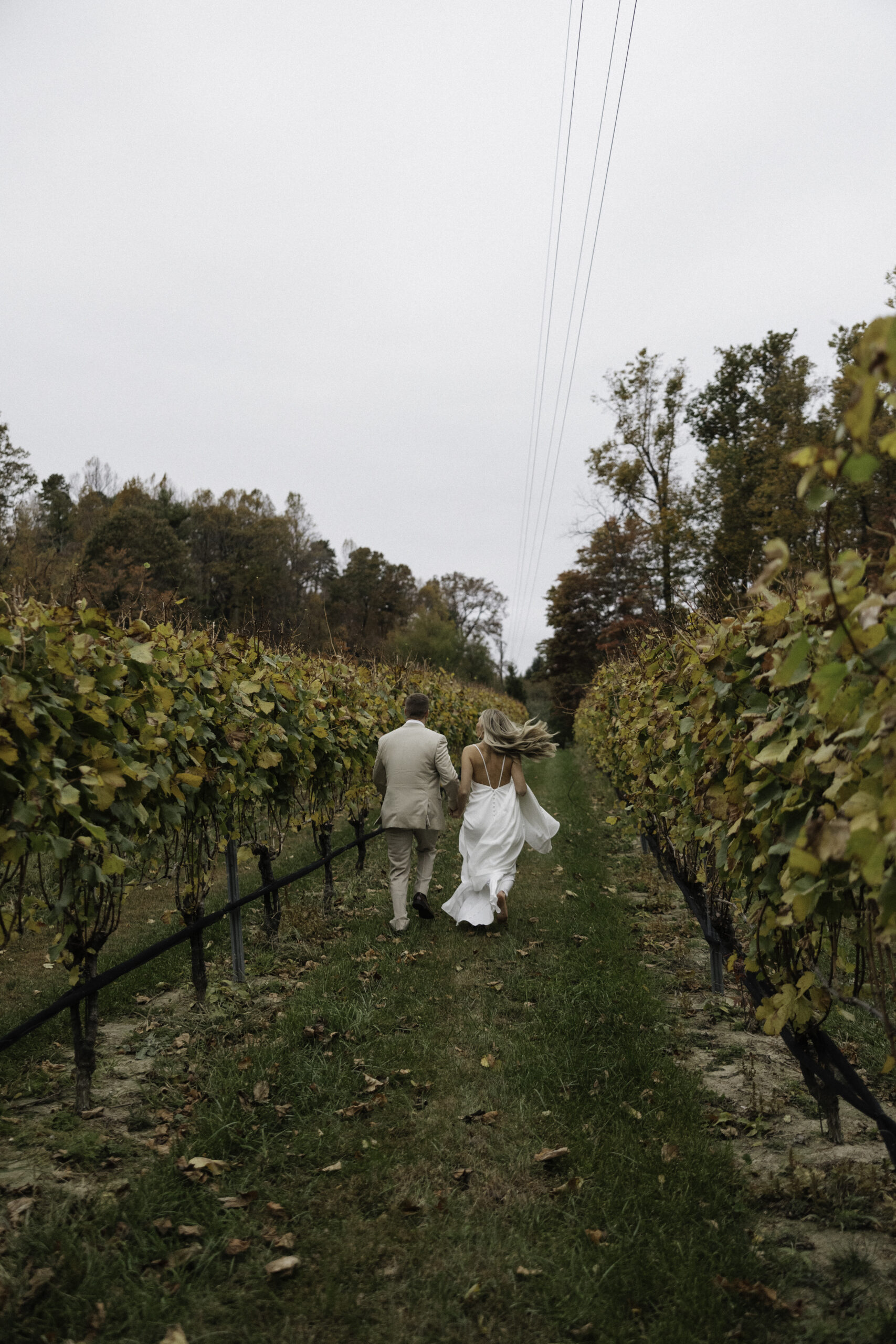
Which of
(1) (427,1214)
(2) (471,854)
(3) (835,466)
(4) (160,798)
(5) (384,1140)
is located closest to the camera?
(3) (835,466)

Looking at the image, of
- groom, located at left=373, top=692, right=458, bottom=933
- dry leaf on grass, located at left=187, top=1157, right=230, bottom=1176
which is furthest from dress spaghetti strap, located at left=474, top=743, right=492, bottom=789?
dry leaf on grass, located at left=187, top=1157, right=230, bottom=1176

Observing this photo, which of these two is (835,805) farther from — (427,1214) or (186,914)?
(186,914)

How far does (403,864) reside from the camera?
663 centimetres

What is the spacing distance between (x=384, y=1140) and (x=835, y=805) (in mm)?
2369

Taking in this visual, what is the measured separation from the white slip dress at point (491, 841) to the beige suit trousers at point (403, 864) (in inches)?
11.7

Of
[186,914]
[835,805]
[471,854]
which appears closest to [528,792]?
[471,854]

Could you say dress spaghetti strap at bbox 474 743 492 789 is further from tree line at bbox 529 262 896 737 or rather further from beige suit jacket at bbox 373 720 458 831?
tree line at bbox 529 262 896 737

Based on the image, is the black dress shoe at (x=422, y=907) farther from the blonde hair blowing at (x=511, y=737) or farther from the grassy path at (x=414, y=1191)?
the grassy path at (x=414, y=1191)

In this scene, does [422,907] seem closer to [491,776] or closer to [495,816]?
[495,816]

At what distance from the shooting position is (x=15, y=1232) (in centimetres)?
260

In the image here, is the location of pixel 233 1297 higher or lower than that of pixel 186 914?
lower

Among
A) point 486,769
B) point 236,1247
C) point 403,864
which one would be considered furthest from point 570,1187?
point 486,769

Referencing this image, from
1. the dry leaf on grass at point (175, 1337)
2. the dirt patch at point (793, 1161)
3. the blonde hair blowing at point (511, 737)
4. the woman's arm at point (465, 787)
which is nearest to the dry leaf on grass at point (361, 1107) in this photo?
the dry leaf on grass at point (175, 1337)

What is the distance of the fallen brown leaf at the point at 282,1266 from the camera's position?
2.48 meters
